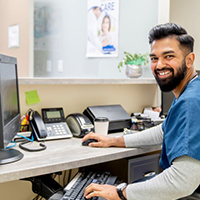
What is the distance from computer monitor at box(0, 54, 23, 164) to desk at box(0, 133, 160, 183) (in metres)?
0.07

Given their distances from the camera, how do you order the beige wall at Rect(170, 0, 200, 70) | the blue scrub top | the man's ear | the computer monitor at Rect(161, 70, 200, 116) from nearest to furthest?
the blue scrub top, the man's ear, the computer monitor at Rect(161, 70, 200, 116), the beige wall at Rect(170, 0, 200, 70)

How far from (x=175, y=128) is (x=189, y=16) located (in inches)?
98.7

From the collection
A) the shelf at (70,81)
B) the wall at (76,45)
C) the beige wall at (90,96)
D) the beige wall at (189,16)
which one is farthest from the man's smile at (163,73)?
the beige wall at (189,16)

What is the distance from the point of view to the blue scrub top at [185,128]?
985 mm

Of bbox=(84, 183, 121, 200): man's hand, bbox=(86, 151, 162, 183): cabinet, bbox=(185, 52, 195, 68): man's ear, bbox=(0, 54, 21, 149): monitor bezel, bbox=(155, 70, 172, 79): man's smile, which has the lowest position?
bbox=(86, 151, 162, 183): cabinet

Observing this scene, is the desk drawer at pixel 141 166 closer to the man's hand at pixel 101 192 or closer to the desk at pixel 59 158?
the desk at pixel 59 158

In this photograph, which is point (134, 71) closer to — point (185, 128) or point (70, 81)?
point (70, 81)

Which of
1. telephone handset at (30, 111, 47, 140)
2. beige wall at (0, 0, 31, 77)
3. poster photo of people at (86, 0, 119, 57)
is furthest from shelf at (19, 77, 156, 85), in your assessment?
beige wall at (0, 0, 31, 77)

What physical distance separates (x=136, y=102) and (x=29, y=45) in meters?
1.88

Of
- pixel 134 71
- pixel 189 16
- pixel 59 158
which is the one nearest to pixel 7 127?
pixel 59 158

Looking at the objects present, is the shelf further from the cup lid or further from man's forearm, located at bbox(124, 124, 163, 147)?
man's forearm, located at bbox(124, 124, 163, 147)

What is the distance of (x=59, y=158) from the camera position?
1235mm

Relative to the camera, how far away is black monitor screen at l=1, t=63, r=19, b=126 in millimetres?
1130

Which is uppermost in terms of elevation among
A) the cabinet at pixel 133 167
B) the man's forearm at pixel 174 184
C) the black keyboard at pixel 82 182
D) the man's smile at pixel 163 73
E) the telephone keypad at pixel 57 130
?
the man's smile at pixel 163 73
